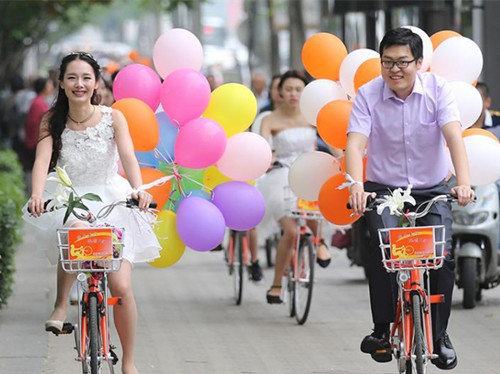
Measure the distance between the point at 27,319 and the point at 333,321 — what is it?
235 centimetres

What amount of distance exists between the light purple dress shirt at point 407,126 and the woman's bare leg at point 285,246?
3.54m

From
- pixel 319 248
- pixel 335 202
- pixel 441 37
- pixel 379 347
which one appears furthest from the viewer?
pixel 319 248

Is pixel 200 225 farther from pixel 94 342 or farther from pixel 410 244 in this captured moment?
pixel 410 244

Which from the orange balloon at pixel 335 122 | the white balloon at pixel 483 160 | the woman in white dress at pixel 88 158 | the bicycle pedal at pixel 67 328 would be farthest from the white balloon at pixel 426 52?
the bicycle pedal at pixel 67 328

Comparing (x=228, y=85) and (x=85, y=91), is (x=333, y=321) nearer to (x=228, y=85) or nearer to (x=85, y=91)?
(x=228, y=85)

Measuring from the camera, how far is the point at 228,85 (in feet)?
30.1

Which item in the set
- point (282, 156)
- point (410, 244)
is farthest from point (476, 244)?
point (410, 244)

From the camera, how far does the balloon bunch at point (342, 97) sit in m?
7.97

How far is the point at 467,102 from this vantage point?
26.2 feet

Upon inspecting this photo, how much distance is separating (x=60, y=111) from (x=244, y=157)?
6.36ft

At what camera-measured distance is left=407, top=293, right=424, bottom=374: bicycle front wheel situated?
6574 mm

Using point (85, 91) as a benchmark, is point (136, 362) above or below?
below

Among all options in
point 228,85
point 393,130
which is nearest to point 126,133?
point 393,130

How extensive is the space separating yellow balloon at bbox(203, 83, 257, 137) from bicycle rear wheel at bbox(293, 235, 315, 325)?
1.51 meters
